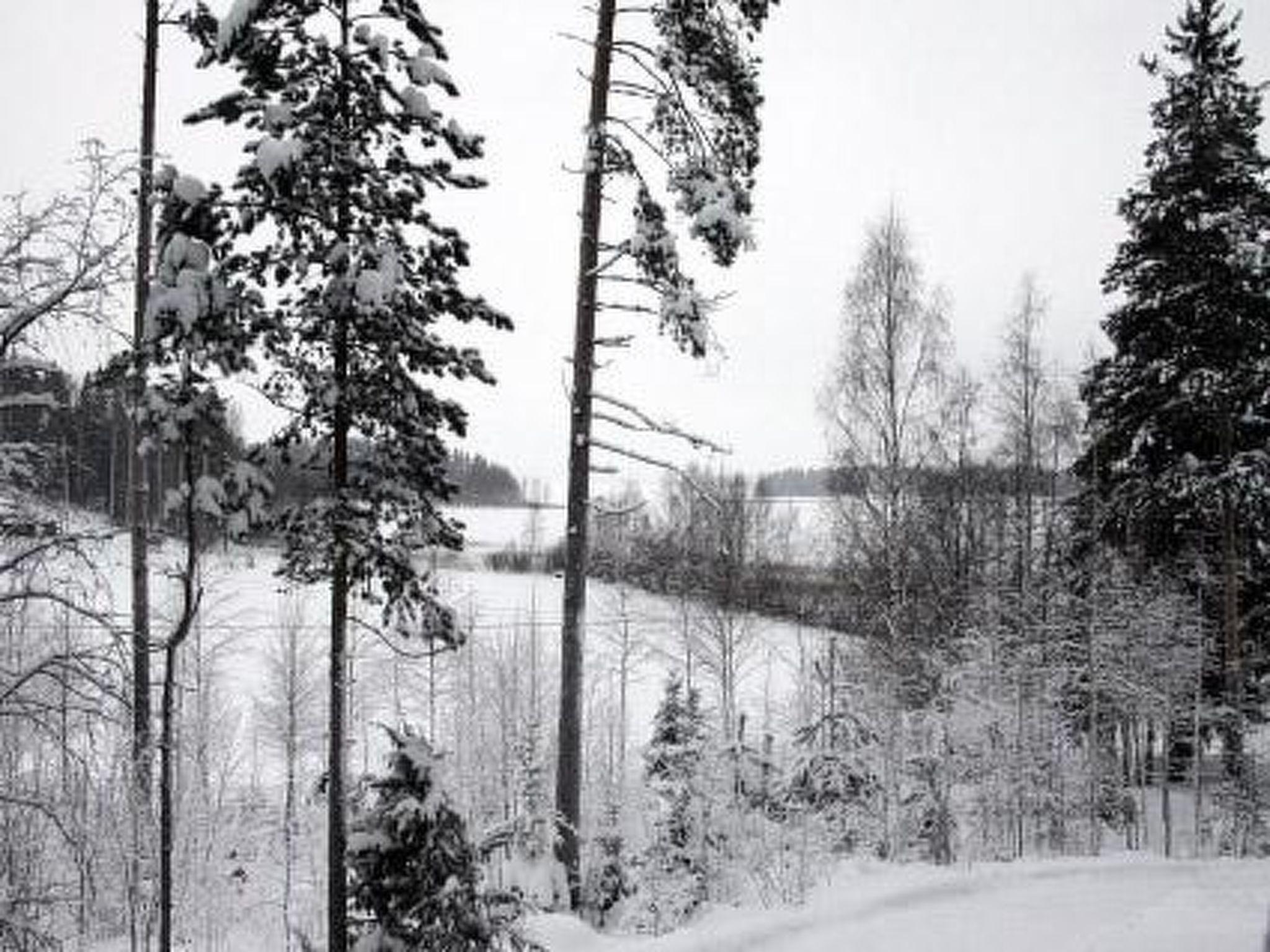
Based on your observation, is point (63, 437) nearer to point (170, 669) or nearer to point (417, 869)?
point (170, 669)

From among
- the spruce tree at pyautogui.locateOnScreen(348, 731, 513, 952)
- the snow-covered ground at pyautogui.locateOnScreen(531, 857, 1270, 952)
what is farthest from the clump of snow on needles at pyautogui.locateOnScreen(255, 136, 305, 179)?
the snow-covered ground at pyautogui.locateOnScreen(531, 857, 1270, 952)

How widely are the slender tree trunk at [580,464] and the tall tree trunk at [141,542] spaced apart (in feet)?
13.9

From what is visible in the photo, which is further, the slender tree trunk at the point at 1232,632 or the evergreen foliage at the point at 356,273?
the slender tree trunk at the point at 1232,632

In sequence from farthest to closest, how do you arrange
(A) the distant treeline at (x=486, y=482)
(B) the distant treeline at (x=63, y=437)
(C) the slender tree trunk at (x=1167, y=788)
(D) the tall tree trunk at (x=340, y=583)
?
(A) the distant treeline at (x=486, y=482) → (C) the slender tree trunk at (x=1167, y=788) → (B) the distant treeline at (x=63, y=437) → (D) the tall tree trunk at (x=340, y=583)

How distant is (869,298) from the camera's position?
23.1 m

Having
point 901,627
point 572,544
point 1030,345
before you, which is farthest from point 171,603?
point 1030,345

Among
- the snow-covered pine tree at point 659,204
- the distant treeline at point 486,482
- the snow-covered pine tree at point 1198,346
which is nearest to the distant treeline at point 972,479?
the snow-covered pine tree at point 1198,346

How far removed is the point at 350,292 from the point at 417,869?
4307mm

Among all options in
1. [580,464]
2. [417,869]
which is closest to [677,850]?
[580,464]

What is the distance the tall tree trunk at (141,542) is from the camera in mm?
10586

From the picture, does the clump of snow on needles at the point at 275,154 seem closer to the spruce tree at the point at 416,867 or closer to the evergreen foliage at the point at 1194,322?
the spruce tree at the point at 416,867

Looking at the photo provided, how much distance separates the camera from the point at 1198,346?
17.8 m

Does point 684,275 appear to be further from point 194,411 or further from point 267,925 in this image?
point 267,925

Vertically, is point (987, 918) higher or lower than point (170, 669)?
lower
